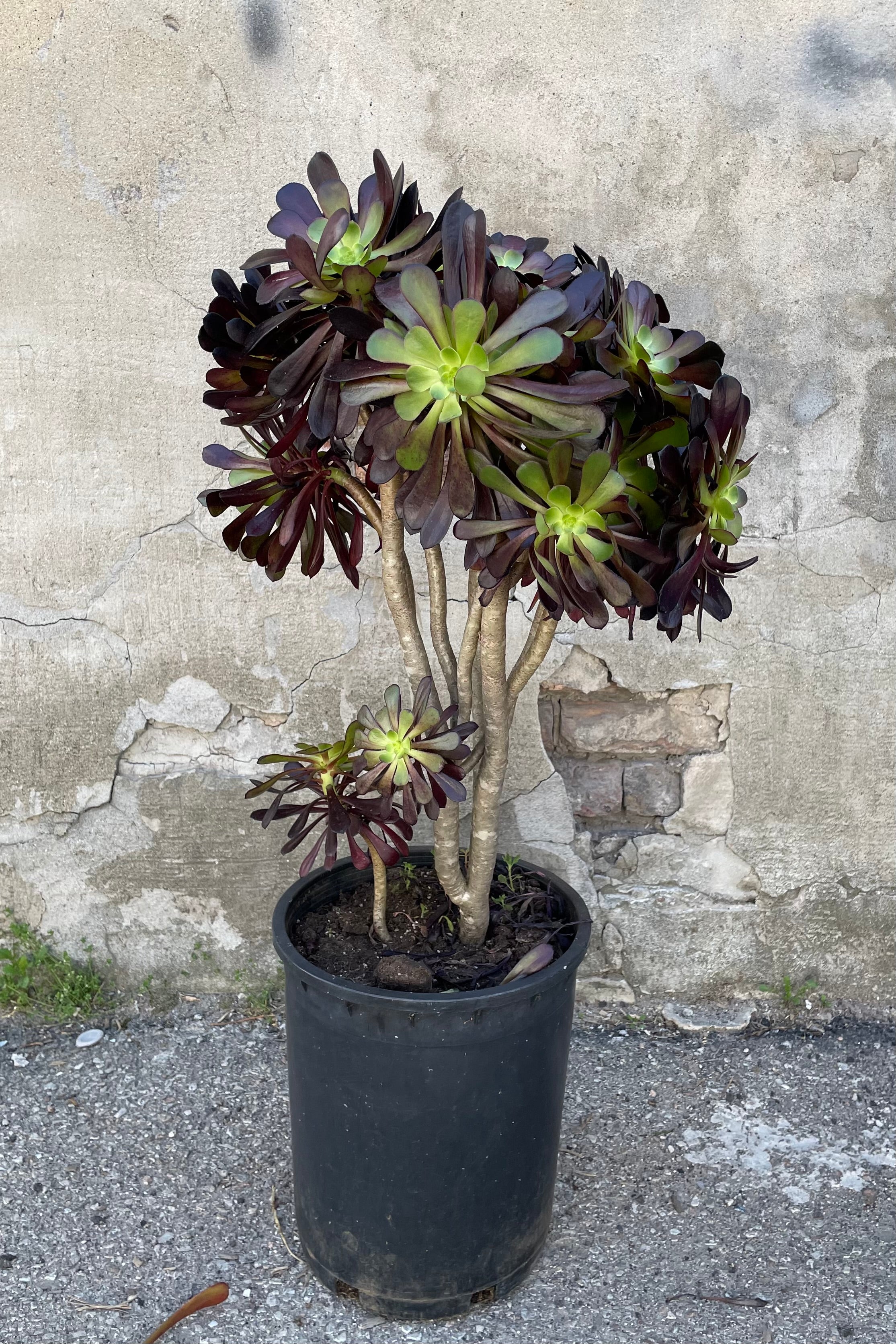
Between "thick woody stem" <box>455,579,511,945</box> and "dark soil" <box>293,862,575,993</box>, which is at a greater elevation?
"thick woody stem" <box>455,579,511,945</box>

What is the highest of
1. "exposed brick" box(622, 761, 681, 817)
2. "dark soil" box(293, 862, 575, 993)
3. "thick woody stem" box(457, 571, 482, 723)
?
"thick woody stem" box(457, 571, 482, 723)

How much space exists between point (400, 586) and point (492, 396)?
46cm

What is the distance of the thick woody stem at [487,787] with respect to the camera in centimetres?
172

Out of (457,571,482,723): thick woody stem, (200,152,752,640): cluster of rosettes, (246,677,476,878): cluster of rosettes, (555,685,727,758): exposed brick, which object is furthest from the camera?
(555,685,727,758): exposed brick

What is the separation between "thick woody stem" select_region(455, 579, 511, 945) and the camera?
1.72m

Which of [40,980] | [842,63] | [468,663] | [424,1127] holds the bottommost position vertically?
[40,980]

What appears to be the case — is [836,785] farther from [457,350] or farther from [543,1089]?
[457,350]

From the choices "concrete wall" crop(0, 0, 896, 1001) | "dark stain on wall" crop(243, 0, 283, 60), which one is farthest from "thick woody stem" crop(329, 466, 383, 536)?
"dark stain on wall" crop(243, 0, 283, 60)

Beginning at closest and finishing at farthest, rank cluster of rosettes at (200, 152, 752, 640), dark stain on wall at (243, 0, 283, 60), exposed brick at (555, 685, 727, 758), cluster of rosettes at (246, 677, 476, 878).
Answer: cluster of rosettes at (200, 152, 752, 640)
cluster of rosettes at (246, 677, 476, 878)
dark stain on wall at (243, 0, 283, 60)
exposed brick at (555, 685, 727, 758)

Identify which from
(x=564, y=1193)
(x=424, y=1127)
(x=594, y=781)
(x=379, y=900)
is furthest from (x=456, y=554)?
(x=564, y=1193)

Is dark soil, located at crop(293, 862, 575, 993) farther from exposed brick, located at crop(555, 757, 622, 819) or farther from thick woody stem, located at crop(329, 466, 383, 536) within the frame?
thick woody stem, located at crop(329, 466, 383, 536)

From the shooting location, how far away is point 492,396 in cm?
132


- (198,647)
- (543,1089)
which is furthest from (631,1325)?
(198,647)

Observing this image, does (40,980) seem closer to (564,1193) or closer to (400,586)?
(564,1193)
